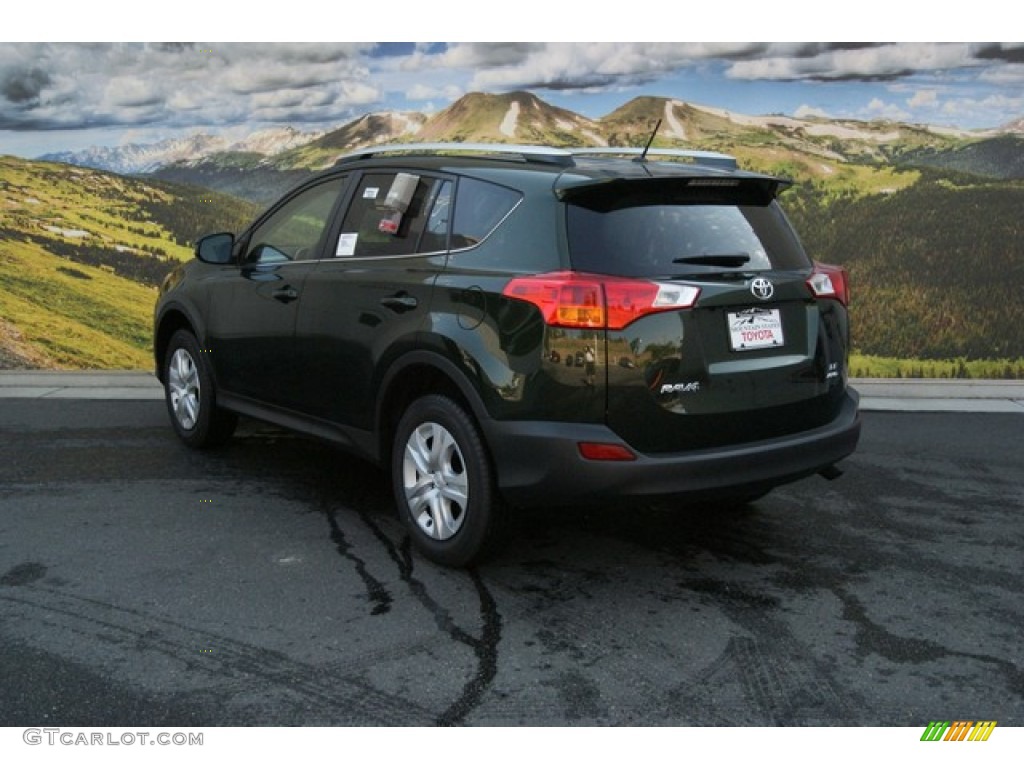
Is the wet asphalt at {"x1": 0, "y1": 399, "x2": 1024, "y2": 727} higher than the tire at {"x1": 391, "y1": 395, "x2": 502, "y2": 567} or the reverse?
the reverse

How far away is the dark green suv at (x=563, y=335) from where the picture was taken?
156 inches

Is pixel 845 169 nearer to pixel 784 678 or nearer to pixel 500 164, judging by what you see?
pixel 500 164

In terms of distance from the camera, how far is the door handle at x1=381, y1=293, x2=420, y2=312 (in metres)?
4.59

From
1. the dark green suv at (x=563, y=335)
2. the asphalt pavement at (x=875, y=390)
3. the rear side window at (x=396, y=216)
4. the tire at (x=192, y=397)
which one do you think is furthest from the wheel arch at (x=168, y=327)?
the asphalt pavement at (x=875, y=390)

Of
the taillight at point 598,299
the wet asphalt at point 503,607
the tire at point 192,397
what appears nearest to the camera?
the wet asphalt at point 503,607

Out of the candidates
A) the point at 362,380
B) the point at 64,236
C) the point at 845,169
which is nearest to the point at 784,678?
the point at 362,380

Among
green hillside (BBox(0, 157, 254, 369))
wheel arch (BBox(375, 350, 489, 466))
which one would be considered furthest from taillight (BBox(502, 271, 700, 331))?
green hillside (BBox(0, 157, 254, 369))

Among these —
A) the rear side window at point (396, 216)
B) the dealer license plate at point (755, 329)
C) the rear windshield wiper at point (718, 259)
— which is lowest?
the dealer license plate at point (755, 329)

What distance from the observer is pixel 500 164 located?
4.58m

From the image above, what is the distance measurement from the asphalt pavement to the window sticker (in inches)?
152

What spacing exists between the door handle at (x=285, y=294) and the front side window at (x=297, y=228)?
0.17 metres

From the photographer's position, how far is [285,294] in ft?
18.0

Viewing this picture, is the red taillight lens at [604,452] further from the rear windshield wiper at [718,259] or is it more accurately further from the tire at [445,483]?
the rear windshield wiper at [718,259]

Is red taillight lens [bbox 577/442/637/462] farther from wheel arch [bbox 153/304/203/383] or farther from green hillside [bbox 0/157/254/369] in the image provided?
green hillside [bbox 0/157/254/369]
